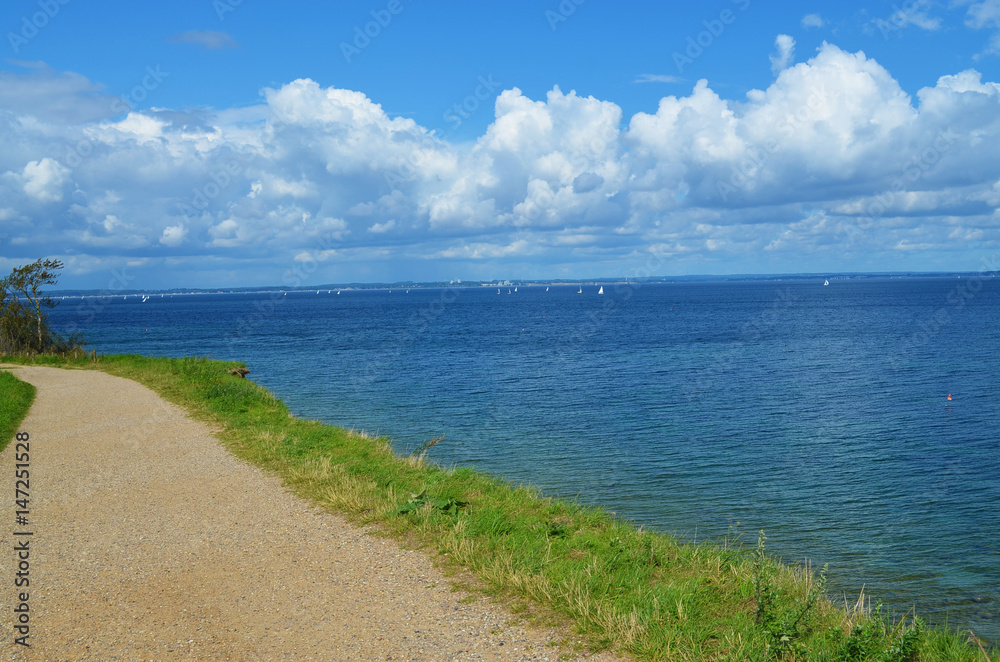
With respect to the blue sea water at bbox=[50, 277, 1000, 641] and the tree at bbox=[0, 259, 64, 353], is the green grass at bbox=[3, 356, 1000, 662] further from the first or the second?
the tree at bbox=[0, 259, 64, 353]

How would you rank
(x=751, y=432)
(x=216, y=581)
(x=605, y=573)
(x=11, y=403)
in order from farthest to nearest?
(x=751, y=432)
(x=11, y=403)
(x=605, y=573)
(x=216, y=581)

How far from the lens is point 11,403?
2473 cm

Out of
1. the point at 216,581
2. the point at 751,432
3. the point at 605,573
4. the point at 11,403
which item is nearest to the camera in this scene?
the point at 216,581

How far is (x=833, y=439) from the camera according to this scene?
2628 centimetres

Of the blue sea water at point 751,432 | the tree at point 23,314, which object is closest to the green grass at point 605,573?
the blue sea water at point 751,432

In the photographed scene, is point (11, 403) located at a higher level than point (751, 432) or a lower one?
higher

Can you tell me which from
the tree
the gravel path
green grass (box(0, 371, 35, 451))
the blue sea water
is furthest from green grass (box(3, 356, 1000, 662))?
the tree

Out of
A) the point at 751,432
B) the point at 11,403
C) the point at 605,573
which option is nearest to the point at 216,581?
the point at 605,573

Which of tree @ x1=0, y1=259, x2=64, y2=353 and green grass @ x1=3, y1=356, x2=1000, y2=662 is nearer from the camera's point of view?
green grass @ x1=3, y1=356, x2=1000, y2=662

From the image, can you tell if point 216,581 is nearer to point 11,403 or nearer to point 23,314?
point 11,403

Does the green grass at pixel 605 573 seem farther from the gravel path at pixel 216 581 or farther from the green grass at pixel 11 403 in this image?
the green grass at pixel 11 403

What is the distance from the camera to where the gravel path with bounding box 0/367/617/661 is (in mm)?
8430

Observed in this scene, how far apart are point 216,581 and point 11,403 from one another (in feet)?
64.3

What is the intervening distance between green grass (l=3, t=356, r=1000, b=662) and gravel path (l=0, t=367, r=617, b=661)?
540 millimetres
